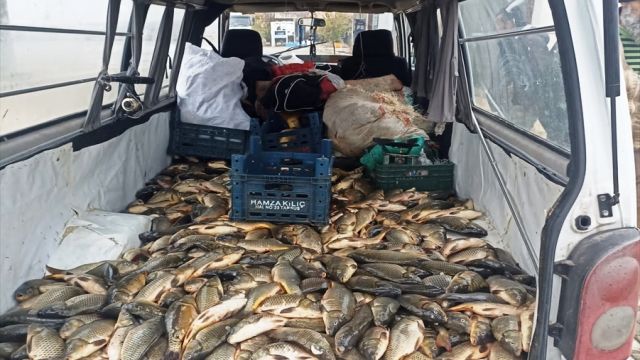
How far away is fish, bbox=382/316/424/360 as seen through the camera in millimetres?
2250

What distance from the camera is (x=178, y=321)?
2355mm

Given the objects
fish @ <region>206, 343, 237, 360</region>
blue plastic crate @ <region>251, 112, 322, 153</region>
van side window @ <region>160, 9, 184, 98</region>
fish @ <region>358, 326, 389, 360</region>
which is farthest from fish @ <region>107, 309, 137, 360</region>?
van side window @ <region>160, 9, 184, 98</region>

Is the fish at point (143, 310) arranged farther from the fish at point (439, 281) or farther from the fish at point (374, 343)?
the fish at point (439, 281)

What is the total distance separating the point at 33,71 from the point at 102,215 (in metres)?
1.06

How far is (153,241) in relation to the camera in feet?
11.3

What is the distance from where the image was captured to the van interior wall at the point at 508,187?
294cm

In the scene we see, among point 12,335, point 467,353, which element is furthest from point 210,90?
point 467,353

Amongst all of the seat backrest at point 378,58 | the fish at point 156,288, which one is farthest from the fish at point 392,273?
the seat backrest at point 378,58

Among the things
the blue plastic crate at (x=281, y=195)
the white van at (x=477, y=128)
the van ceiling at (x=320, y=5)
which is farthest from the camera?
the van ceiling at (x=320, y=5)

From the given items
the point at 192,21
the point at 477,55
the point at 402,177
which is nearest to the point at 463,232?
the point at 402,177

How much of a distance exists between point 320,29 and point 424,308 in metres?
6.24

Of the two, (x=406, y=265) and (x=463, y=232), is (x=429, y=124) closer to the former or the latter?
(x=463, y=232)

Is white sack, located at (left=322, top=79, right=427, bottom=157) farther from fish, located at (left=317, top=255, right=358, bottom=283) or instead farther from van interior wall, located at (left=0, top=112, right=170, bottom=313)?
fish, located at (left=317, top=255, right=358, bottom=283)

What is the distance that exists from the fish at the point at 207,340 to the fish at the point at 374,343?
0.56 meters
